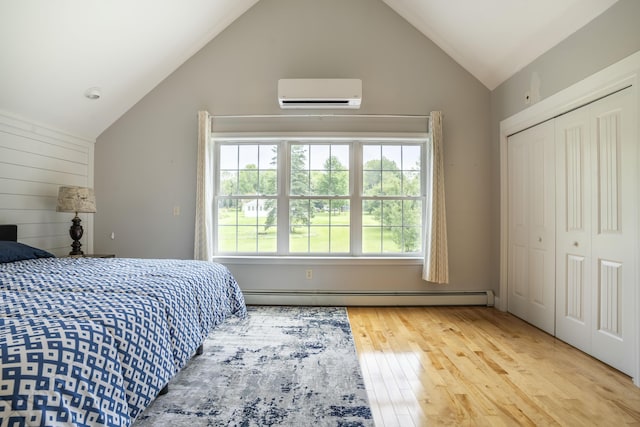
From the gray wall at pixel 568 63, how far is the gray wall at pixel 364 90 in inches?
4.3

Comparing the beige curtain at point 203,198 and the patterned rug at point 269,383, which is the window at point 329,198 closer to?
the beige curtain at point 203,198

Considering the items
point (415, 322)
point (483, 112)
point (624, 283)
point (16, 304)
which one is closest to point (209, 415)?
point (16, 304)

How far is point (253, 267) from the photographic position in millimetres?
3797

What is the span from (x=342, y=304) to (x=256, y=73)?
282cm

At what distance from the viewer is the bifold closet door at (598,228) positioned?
218 centimetres

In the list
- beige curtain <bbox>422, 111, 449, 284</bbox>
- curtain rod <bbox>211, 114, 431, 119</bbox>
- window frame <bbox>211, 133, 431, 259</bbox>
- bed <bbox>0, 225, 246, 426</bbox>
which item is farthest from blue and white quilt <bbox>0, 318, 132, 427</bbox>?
beige curtain <bbox>422, 111, 449, 284</bbox>

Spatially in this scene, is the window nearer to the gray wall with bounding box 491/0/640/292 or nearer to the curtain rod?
the curtain rod

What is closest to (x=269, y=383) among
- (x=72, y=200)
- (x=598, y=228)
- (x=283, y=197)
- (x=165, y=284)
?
(x=165, y=284)

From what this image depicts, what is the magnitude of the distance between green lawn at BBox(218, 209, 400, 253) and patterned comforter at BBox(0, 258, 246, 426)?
4.76ft

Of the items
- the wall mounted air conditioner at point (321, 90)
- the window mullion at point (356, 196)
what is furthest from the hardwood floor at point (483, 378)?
the wall mounted air conditioner at point (321, 90)

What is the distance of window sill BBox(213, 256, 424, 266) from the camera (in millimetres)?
3750

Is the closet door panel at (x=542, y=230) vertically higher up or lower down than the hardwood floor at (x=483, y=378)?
A: higher up

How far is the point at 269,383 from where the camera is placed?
6.59 ft

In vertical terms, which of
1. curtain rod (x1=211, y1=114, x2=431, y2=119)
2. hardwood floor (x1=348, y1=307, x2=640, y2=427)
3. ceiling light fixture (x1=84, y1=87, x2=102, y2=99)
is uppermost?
A: ceiling light fixture (x1=84, y1=87, x2=102, y2=99)
